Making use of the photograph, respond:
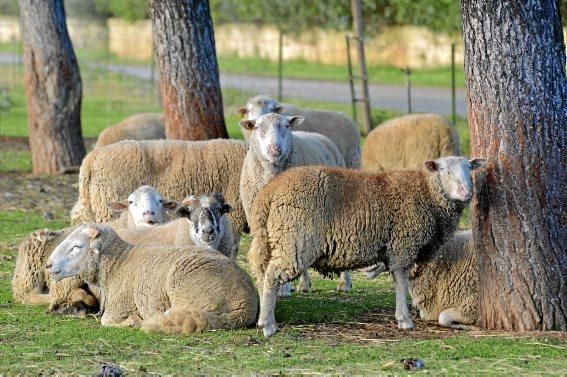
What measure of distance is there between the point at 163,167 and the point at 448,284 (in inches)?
137

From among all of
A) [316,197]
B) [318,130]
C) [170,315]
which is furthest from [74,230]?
[318,130]

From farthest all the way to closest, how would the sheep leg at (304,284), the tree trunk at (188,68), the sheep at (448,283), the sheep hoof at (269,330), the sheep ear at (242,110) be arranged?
the sheep ear at (242,110), the tree trunk at (188,68), the sheep leg at (304,284), the sheep at (448,283), the sheep hoof at (269,330)

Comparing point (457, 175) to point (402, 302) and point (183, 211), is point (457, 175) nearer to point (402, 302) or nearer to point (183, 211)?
point (402, 302)

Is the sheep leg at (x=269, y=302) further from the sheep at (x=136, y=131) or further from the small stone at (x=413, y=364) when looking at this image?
the sheep at (x=136, y=131)

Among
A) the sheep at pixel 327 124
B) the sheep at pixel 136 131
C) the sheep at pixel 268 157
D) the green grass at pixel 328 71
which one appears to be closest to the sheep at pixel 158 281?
the sheep at pixel 268 157

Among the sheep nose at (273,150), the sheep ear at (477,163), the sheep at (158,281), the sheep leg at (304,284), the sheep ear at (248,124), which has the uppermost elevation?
the sheep ear at (248,124)

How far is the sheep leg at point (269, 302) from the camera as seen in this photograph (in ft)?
26.1

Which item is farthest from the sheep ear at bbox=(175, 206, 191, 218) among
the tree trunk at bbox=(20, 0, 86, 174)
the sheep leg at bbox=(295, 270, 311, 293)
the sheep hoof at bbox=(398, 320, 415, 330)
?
the tree trunk at bbox=(20, 0, 86, 174)

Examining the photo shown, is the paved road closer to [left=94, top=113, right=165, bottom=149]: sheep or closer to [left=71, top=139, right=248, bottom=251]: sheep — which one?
[left=94, top=113, right=165, bottom=149]: sheep

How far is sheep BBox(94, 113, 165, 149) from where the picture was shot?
16.7 meters

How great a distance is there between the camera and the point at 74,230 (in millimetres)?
8938

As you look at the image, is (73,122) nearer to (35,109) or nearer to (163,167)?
A: (35,109)

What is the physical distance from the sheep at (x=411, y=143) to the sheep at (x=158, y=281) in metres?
7.17

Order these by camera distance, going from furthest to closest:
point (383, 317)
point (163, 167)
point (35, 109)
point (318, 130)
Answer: point (35, 109) → point (318, 130) → point (163, 167) → point (383, 317)
